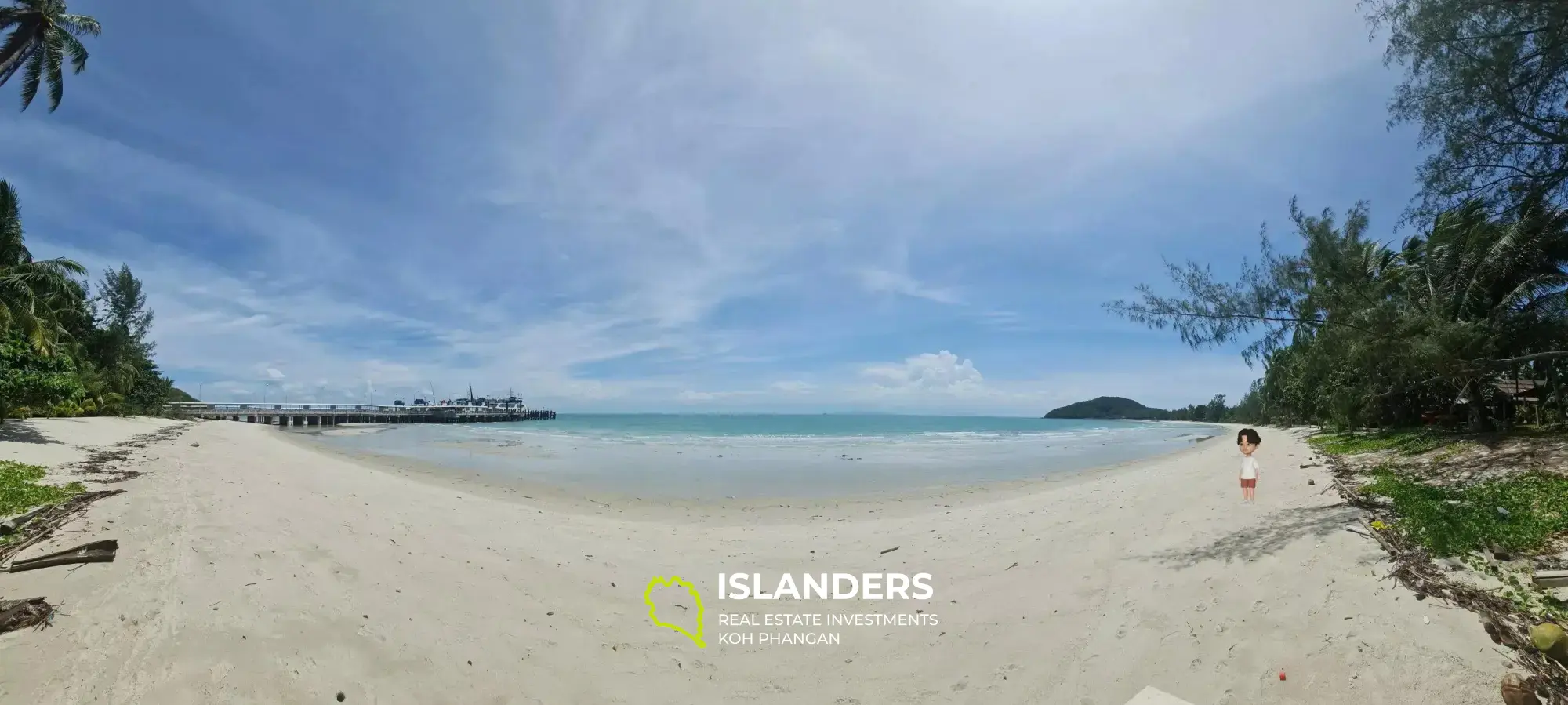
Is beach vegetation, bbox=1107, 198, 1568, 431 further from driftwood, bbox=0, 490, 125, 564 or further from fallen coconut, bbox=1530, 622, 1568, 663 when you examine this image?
driftwood, bbox=0, 490, 125, 564

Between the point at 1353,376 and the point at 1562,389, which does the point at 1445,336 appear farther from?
the point at 1353,376

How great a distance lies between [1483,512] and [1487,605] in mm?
3528

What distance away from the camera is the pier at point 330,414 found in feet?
198

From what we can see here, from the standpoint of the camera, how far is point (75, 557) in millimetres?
4996

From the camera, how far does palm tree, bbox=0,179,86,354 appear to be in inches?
655

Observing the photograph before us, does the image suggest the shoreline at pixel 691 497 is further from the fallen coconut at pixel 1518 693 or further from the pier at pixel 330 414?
the pier at pixel 330 414

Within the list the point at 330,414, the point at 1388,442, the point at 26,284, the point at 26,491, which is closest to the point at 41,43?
the point at 26,284

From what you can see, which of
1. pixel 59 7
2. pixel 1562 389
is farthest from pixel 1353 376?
pixel 59 7

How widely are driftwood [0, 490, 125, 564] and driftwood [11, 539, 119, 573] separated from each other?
0.98 ft

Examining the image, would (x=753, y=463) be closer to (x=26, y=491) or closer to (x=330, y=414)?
(x=26, y=491)

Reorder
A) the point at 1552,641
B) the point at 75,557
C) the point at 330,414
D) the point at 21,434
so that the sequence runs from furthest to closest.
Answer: the point at 330,414
the point at 21,434
the point at 75,557
the point at 1552,641

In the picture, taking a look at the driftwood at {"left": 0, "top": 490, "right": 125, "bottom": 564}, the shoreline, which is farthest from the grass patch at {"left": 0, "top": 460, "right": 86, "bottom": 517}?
the shoreline

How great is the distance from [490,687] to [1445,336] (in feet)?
44.0

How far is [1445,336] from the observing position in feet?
30.4
